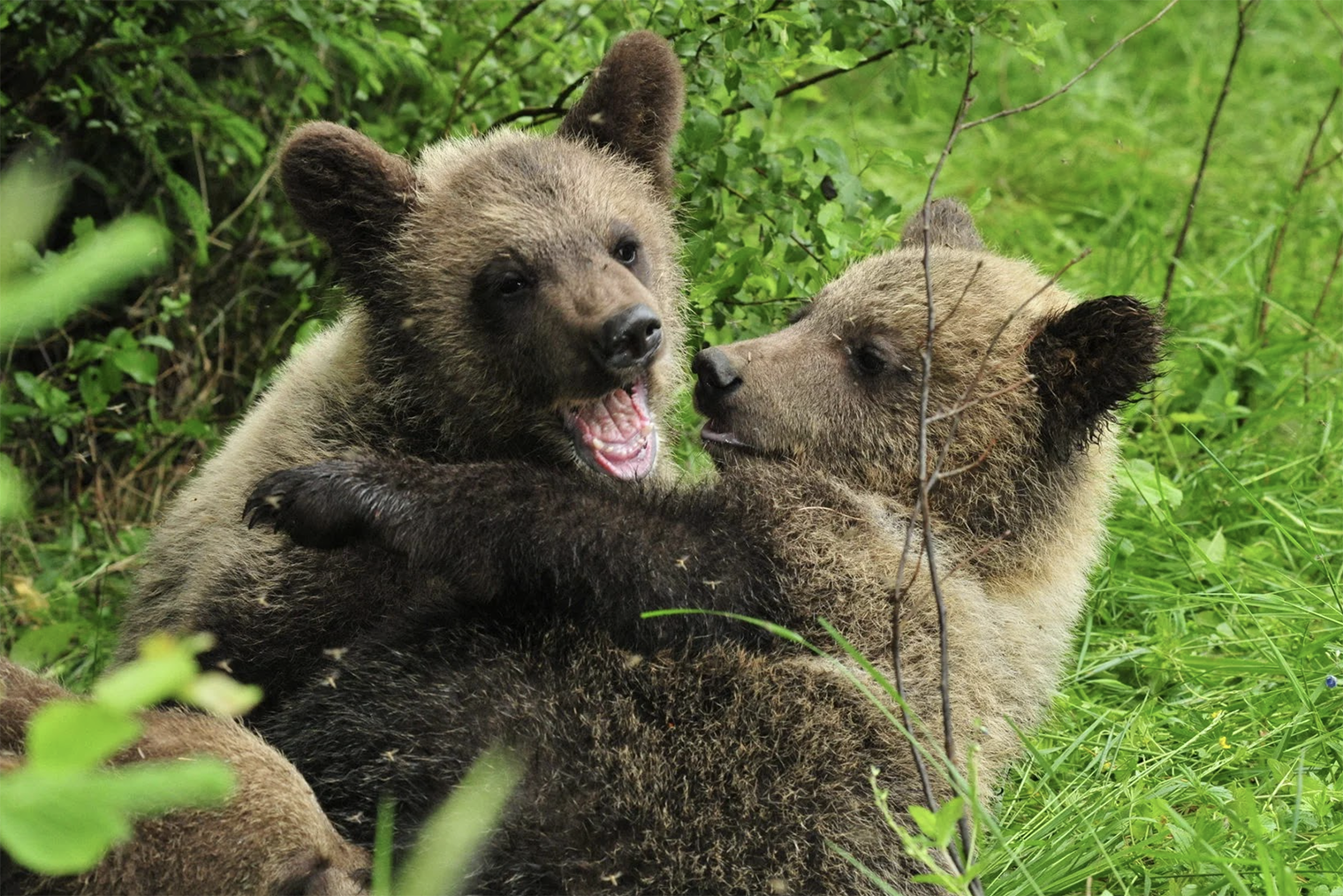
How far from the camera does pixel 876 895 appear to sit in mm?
3695

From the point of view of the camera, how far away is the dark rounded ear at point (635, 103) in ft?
16.4

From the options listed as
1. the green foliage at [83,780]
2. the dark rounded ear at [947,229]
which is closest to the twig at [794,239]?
the dark rounded ear at [947,229]

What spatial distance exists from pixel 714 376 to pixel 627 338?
1.58 ft

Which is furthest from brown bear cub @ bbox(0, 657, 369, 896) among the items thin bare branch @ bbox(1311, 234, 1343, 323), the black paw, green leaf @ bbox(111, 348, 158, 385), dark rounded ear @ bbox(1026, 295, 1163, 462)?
thin bare branch @ bbox(1311, 234, 1343, 323)

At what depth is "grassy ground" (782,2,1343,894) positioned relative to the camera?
13.3 feet

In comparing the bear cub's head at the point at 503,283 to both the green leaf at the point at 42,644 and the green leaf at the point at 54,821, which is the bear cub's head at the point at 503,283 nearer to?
the green leaf at the point at 42,644

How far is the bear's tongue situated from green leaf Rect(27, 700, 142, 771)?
11.0 feet

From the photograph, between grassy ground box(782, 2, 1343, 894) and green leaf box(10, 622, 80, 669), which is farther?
green leaf box(10, 622, 80, 669)

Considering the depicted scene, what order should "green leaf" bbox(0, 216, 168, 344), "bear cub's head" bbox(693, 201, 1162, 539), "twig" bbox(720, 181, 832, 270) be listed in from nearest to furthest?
"green leaf" bbox(0, 216, 168, 344)
"bear cub's head" bbox(693, 201, 1162, 539)
"twig" bbox(720, 181, 832, 270)

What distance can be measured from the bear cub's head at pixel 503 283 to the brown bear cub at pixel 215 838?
4.83 feet

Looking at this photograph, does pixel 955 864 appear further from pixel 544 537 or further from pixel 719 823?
pixel 544 537

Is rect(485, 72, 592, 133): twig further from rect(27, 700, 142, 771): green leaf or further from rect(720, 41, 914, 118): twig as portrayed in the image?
rect(27, 700, 142, 771): green leaf

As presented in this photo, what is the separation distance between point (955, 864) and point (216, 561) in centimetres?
246

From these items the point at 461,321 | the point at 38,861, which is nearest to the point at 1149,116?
the point at 461,321
